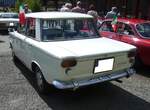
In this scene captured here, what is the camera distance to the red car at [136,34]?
Result: 660cm

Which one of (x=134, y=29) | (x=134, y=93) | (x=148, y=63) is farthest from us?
(x=134, y=29)

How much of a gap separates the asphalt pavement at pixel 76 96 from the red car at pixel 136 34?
1.73 feet

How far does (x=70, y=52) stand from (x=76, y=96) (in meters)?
1.14

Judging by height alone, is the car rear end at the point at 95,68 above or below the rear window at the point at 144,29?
below

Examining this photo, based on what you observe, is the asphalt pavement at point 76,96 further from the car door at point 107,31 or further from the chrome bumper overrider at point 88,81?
the car door at point 107,31

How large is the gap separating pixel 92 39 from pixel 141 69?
89.1 inches

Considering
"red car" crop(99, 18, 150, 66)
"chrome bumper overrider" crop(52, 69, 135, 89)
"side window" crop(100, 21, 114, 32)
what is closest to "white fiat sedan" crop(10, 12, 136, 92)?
"chrome bumper overrider" crop(52, 69, 135, 89)

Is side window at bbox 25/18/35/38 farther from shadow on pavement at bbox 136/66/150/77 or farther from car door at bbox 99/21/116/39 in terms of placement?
shadow on pavement at bbox 136/66/150/77

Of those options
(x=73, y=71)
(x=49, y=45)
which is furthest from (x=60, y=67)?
(x=49, y=45)

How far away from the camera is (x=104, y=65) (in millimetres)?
4797

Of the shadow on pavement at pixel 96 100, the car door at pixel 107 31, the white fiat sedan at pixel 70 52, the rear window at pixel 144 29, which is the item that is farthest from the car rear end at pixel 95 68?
the car door at pixel 107 31

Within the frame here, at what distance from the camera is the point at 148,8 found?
15.9 metres

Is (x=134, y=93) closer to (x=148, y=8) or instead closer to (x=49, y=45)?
(x=49, y=45)

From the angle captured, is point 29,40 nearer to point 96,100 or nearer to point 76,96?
point 76,96
